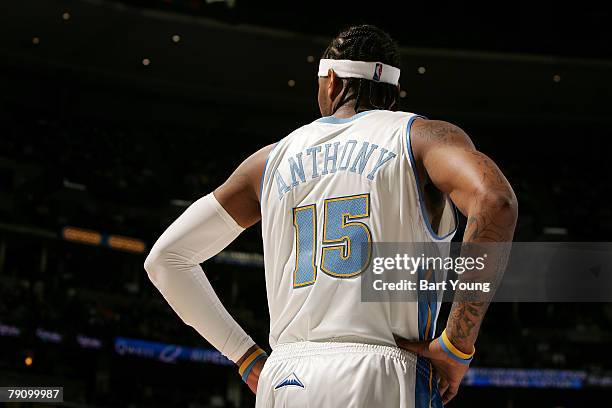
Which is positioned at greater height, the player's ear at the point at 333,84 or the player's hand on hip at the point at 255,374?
the player's ear at the point at 333,84

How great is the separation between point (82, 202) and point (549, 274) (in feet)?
45.2

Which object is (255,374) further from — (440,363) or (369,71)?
(369,71)

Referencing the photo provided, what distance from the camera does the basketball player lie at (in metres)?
1.72

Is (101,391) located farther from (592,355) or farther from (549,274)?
(549,274)

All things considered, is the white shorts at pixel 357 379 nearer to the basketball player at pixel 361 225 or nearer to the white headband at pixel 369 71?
the basketball player at pixel 361 225

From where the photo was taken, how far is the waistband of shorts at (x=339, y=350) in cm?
178

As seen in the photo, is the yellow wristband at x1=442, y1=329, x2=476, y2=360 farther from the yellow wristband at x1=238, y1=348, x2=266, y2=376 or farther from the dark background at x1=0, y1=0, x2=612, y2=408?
the dark background at x1=0, y1=0, x2=612, y2=408

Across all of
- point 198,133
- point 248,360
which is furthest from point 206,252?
point 198,133

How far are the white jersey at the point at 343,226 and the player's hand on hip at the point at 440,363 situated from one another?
0.03 metres

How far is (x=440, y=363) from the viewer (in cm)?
178

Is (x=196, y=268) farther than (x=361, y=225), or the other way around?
(x=196, y=268)

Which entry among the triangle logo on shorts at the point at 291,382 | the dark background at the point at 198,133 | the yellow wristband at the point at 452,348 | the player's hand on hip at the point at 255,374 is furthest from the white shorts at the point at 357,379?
the dark background at the point at 198,133

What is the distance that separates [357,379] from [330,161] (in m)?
0.51

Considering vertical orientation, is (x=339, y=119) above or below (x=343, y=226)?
above
